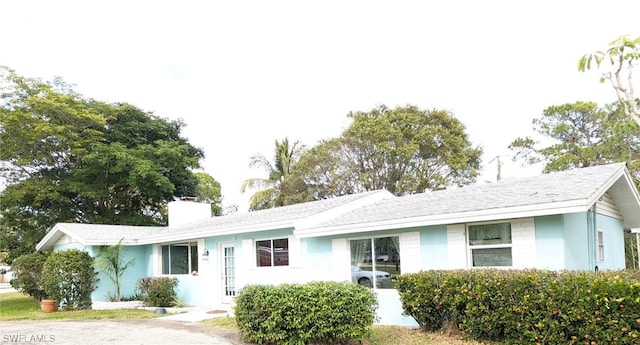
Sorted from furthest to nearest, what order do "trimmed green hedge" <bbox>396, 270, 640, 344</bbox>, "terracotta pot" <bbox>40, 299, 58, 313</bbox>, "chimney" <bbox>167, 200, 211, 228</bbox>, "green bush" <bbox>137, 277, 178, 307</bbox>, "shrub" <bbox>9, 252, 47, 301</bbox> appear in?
1. "chimney" <bbox>167, 200, 211, 228</bbox>
2. "shrub" <bbox>9, 252, 47, 301</bbox>
3. "terracotta pot" <bbox>40, 299, 58, 313</bbox>
4. "green bush" <bbox>137, 277, 178, 307</bbox>
5. "trimmed green hedge" <bbox>396, 270, 640, 344</bbox>

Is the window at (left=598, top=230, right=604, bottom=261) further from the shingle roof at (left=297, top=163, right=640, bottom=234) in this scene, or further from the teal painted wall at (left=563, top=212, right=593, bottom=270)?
the shingle roof at (left=297, top=163, right=640, bottom=234)

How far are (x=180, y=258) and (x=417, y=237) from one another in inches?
397

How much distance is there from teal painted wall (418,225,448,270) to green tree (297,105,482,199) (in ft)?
58.1

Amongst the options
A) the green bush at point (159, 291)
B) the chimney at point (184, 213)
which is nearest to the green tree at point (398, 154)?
the chimney at point (184, 213)

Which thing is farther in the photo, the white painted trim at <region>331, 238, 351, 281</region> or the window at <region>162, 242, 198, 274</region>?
the window at <region>162, 242, 198, 274</region>

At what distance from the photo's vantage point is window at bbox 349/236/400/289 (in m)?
11.7

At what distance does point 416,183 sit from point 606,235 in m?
16.8

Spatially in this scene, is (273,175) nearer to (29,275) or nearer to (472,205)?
(29,275)

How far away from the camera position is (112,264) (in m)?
17.8

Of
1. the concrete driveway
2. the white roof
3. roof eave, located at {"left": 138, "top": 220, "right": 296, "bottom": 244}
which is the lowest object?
the concrete driveway

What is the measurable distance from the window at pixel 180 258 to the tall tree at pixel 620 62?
13.4 m

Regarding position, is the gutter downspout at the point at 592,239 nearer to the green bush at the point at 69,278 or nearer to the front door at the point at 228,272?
the front door at the point at 228,272

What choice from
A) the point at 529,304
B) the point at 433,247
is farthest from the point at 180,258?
the point at 529,304

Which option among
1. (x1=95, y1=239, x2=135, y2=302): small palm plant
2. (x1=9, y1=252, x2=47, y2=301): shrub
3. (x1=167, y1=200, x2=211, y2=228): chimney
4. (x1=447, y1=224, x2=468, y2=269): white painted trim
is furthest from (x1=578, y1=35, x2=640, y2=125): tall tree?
(x1=9, y1=252, x2=47, y2=301): shrub
